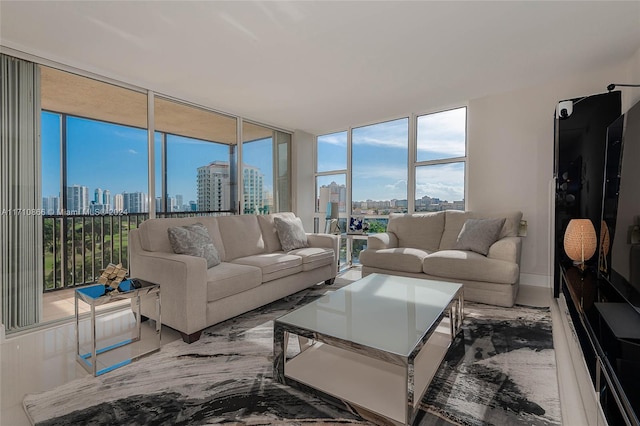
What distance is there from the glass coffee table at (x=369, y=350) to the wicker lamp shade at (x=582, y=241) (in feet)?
3.86

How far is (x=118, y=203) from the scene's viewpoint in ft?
10.7

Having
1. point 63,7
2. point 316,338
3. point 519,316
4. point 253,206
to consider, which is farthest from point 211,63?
point 519,316

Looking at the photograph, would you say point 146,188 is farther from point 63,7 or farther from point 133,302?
point 63,7

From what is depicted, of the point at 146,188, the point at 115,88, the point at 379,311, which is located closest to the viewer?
the point at 379,311

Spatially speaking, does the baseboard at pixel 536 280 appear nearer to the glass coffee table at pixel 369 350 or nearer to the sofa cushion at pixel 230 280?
the glass coffee table at pixel 369 350

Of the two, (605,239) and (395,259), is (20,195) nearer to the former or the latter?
(395,259)

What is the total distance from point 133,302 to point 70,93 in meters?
2.11

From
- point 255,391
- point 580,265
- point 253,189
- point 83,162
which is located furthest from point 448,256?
point 83,162

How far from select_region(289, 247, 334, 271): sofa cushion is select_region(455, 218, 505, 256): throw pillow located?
1.49 m

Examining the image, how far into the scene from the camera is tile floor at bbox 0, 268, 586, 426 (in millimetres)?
1565

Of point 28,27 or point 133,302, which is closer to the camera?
point 28,27

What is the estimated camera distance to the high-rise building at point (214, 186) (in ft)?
13.3

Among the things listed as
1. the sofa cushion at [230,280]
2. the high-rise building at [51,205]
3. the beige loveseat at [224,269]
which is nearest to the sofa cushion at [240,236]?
the beige loveseat at [224,269]

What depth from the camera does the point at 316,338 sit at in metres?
1.57
